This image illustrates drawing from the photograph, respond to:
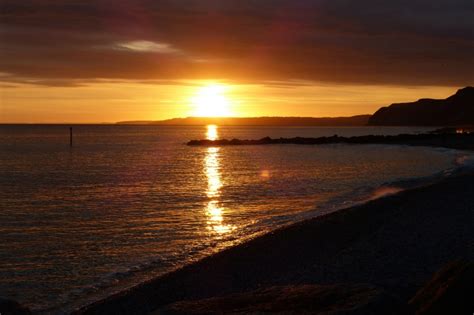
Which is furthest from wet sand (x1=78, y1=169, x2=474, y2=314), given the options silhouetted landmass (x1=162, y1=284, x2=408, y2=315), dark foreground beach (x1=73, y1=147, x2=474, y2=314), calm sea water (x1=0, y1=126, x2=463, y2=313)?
silhouetted landmass (x1=162, y1=284, x2=408, y2=315)

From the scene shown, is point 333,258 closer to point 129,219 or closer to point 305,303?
point 305,303

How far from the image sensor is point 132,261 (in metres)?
15.4

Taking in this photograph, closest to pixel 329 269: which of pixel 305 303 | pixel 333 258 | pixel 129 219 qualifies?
pixel 333 258

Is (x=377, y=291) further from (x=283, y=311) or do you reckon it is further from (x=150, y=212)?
(x=150, y=212)

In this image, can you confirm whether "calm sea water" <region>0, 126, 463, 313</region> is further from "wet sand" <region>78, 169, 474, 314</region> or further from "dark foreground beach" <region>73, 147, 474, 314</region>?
"dark foreground beach" <region>73, 147, 474, 314</region>

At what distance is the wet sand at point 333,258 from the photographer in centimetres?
1210

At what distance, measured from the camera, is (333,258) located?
14.7 metres

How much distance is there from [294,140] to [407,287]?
112 m

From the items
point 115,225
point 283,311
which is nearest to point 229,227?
point 115,225

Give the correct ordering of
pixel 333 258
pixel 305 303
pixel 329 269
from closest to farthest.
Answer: pixel 305 303
pixel 329 269
pixel 333 258

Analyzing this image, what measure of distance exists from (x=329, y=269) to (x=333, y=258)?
1.22 meters

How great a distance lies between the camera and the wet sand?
12.1 m

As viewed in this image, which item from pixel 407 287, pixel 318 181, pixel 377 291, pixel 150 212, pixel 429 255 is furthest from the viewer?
pixel 318 181

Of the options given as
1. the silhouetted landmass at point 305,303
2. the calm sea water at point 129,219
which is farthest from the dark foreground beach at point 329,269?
the calm sea water at point 129,219
